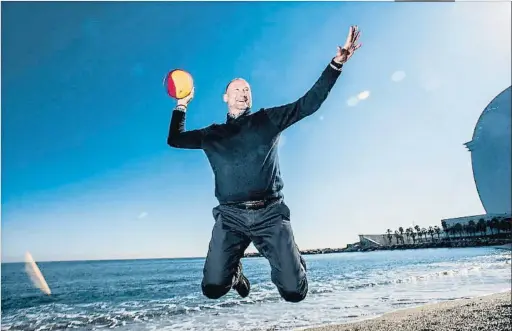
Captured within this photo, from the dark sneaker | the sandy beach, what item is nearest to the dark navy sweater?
the dark sneaker

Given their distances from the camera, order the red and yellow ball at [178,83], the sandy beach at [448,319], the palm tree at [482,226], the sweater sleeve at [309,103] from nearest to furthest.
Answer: the sweater sleeve at [309,103] < the red and yellow ball at [178,83] < the sandy beach at [448,319] < the palm tree at [482,226]

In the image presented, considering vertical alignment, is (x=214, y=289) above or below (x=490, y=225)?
below

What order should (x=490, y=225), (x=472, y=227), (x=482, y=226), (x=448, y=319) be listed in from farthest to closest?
1. (x=472, y=227)
2. (x=482, y=226)
3. (x=490, y=225)
4. (x=448, y=319)

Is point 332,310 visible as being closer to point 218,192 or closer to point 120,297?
point 218,192

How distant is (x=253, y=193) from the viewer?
152 cm

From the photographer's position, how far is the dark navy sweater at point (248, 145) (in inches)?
59.5

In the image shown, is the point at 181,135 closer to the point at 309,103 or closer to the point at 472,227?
the point at 309,103

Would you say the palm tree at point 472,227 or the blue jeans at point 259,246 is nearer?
the blue jeans at point 259,246

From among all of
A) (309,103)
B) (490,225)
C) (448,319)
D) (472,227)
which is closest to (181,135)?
(309,103)

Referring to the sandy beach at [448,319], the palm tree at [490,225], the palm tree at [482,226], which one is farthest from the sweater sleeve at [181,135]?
the palm tree at [490,225]

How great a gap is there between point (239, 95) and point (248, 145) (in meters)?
0.24

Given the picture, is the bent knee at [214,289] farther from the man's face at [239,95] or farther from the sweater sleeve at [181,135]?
the man's face at [239,95]

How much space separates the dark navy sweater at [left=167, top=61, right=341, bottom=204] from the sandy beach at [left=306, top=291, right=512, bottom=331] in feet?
14.4

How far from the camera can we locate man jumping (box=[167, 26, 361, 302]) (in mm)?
1473
